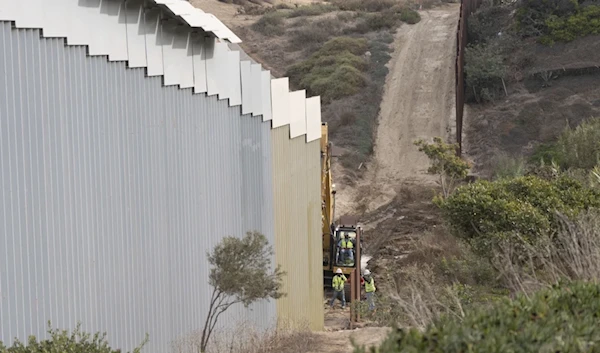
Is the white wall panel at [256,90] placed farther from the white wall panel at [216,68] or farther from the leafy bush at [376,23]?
the leafy bush at [376,23]

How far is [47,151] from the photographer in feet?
32.8

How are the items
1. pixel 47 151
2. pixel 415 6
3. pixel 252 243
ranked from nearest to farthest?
pixel 47 151, pixel 252 243, pixel 415 6

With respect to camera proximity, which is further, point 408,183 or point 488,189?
point 408,183

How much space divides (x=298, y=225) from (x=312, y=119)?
244 centimetres

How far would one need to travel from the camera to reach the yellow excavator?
923 inches

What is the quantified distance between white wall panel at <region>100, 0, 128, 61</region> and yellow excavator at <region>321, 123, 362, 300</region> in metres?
11.6

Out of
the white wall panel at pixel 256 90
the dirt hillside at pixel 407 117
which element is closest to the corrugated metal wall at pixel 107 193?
the white wall panel at pixel 256 90

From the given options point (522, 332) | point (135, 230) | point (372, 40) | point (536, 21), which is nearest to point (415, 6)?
point (372, 40)

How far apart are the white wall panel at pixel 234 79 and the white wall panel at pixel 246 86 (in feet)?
0.38

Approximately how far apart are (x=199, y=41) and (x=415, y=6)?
150ft

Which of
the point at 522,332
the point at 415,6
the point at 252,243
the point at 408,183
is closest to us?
the point at 522,332

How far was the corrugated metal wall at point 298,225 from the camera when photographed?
17031mm

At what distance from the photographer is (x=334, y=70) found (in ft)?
146

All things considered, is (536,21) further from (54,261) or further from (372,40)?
(54,261)
